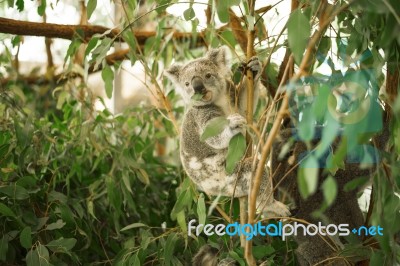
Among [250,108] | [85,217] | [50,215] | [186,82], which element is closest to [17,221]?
[50,215]

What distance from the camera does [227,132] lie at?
203cm

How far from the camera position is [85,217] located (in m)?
2.97

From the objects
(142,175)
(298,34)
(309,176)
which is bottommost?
(142,175)

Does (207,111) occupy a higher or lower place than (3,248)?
higher

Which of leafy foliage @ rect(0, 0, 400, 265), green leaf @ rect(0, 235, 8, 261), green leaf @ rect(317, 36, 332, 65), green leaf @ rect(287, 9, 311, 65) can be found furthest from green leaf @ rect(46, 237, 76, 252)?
green leaf @ rect(287, 9, 311, 65)

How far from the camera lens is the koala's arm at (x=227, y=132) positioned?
1.85 metres

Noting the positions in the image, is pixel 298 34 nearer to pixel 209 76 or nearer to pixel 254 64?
pixel 254 64

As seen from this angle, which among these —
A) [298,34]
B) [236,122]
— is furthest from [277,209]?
[298,34]

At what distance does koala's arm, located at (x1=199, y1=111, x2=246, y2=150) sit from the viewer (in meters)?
1.85

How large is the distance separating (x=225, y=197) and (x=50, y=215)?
2.98 feet

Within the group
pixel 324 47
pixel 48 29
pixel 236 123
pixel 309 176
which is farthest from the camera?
pixel 48 29

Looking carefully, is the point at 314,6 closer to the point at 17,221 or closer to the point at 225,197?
the point at 225,197

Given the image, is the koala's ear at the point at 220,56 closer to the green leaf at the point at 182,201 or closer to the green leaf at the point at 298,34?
the green leaf at the point at 182,201

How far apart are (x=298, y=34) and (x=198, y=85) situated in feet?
3.96
